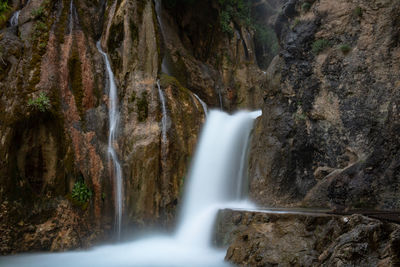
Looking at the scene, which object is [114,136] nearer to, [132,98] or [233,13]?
[132,98]

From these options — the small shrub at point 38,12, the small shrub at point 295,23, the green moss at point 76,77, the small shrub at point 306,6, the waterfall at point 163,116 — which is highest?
the small shrub at point 38,12

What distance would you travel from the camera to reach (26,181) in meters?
8.08

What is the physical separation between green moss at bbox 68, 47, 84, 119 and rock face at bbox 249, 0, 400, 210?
573 cm

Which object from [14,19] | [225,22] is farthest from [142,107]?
[225,22]

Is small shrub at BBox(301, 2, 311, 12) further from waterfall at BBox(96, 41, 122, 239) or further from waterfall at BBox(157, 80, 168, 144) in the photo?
waterfall at BBox(96, 41, 122, 239)

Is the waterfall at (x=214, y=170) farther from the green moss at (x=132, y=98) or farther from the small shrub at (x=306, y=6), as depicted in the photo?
the small shrub at (x=306, y=6)

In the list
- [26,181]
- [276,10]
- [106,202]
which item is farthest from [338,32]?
[276,10]

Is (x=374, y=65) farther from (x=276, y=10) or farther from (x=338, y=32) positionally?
(x=276, y=10)

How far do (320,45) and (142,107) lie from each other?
5939 millimetres

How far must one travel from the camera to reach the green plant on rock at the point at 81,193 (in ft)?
27.9

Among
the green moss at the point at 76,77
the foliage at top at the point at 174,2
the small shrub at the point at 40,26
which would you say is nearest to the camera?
the green moss at the point at 76,77

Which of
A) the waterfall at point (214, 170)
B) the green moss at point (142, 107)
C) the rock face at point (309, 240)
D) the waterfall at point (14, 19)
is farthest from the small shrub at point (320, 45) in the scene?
the waterfall at point (14, 19)

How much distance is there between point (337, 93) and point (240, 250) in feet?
17.6

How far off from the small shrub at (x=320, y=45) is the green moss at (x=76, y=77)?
24.5 ft
